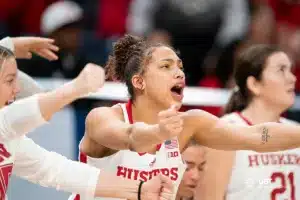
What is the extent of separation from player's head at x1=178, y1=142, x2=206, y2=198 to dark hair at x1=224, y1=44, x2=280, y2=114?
52 centimetres

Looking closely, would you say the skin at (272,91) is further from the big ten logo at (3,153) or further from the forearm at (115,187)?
the big ten logo at (3,153)

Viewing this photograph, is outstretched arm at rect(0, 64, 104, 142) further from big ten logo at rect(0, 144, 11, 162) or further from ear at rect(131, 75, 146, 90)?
ear at rect(131, 75, 146, 90)

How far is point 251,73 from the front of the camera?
6137 millimetres

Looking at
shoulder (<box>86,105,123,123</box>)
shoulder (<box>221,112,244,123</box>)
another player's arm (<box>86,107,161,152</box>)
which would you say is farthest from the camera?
shoulder (<box>221,112,244,123</box>)

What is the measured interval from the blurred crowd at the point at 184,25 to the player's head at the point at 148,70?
3276mm

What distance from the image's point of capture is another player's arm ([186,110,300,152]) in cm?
499

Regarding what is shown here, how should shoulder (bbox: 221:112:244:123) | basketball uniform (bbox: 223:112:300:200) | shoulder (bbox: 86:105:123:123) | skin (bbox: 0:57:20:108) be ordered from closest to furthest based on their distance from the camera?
1. skin (bbox: 0:57:20:108)
2. shoulder (bbox: 86:105:123:123)
3. basketball uniform (bbox: 223:112:300:200)
4. shoulder (bbox: 221:112:244:123)

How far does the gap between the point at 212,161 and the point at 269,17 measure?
12.2 ft

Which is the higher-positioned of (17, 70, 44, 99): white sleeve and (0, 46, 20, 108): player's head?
(17, 70, 44, 99): white sleeve

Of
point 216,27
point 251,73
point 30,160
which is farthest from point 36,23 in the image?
point 30,160

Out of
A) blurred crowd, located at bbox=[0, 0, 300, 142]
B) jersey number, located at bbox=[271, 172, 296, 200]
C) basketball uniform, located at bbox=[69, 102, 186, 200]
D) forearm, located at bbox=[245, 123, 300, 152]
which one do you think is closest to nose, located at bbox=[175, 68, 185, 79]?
basketball uniform, located at bbox=[69, 102, 186, 200]

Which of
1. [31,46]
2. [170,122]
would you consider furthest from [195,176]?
[170,122]

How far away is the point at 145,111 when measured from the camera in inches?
202

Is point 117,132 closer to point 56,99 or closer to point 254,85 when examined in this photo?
point 56,99
